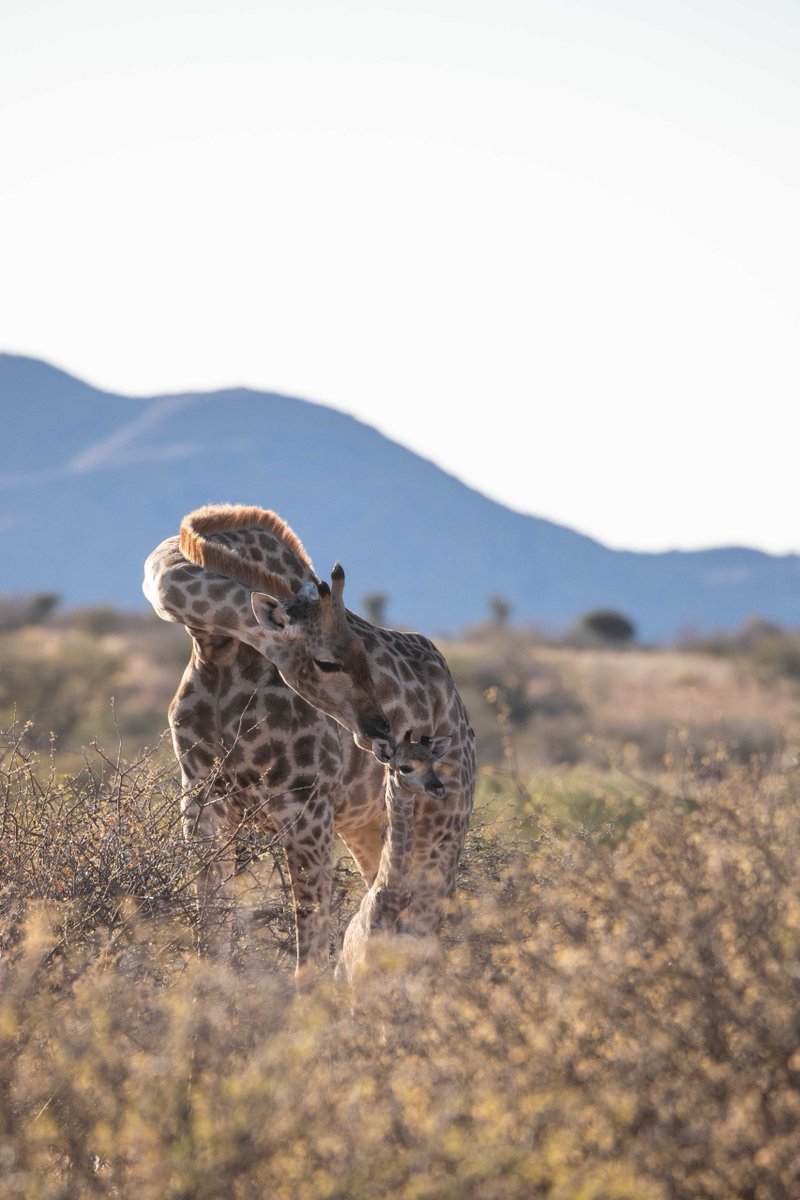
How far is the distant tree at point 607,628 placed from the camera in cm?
5434

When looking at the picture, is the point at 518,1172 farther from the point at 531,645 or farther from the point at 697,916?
the point at 531,645

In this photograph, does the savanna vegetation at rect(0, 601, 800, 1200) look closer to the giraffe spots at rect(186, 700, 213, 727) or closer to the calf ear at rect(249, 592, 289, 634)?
the calf ear at rect(249, 592, 289, 634)

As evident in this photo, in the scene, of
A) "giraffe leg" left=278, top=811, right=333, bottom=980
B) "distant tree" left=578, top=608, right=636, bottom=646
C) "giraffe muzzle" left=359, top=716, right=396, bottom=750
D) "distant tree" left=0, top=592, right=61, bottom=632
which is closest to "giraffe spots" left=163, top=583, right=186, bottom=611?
"giraffe leg" left=278, top=811, right=333, bottom=980

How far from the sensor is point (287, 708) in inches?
279

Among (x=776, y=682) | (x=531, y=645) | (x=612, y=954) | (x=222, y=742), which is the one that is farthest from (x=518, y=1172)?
(x=531, y=645)

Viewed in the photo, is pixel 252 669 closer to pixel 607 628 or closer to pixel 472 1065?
pixel 472 1065

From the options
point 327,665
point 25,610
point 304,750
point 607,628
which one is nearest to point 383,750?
point 327,665

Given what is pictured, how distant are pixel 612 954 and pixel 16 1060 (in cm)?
160

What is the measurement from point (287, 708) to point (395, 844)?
120 centimetres

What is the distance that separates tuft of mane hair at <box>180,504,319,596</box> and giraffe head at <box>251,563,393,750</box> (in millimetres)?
327

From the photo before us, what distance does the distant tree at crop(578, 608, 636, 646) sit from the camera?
178ft

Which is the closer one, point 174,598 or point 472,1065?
point 472,1065

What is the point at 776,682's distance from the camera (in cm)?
3622

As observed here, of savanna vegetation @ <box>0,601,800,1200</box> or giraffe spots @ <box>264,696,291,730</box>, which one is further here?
giraffe spots @ <box>264,696,291,730</box>
